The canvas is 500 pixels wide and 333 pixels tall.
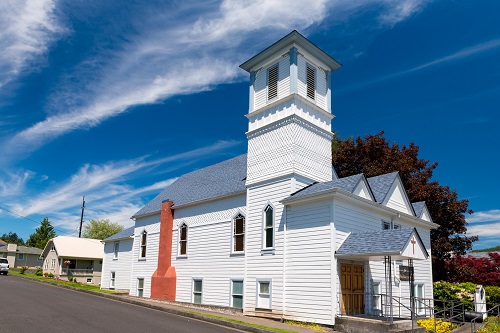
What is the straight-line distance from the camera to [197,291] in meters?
24.1

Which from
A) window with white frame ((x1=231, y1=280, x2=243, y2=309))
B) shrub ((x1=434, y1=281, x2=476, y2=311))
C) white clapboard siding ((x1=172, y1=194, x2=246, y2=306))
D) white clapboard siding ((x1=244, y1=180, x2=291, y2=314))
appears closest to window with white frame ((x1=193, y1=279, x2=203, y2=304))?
white clapboard siding ((x1=172, y1=194, x2=246, y2=306))

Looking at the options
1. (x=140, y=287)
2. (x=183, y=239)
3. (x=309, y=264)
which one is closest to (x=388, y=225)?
(x=309, y=264)

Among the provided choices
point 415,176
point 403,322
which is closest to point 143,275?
point 403,322

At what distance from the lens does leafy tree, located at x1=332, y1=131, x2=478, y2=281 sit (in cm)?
2953

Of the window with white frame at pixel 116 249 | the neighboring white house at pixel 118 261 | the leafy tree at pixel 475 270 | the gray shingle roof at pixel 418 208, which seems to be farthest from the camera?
the window with white frame at pixel 116 249

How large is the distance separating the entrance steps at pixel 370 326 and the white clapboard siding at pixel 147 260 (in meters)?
15.4

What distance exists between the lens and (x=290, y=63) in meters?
20.9

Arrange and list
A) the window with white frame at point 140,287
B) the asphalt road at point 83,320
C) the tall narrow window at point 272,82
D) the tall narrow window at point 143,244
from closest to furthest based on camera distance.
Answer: the asphalt road at point 83,320, the tall narrow window at point 272,82, the window with white frame at point 140,287, the tall narrow window at point 143,244

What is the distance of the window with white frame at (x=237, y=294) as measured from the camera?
2109 centimetres

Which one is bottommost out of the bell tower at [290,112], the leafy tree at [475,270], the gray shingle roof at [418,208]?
the leafy tree at [475,270]

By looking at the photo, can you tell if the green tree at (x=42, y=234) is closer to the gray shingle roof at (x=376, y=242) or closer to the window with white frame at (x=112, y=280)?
the window with white frame at (x=112, y=280)

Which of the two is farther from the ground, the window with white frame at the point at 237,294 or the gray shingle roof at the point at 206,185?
the gray shingle roof at the point at 206,185

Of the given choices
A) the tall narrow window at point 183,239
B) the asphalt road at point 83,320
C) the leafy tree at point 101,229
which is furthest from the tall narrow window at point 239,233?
the leafy tree at point 101,229

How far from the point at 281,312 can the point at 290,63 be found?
38.8 ft
